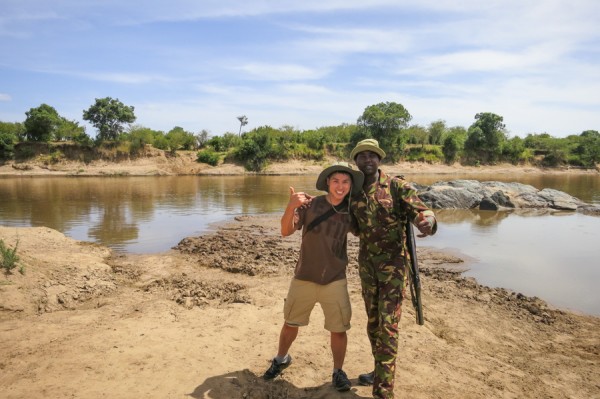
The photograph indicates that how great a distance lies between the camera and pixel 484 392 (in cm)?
377

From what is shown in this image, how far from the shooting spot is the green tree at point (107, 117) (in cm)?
4759

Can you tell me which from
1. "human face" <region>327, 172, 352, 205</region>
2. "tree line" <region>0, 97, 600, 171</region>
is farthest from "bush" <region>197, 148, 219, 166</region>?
"human face" <region>327, 172, 352, 205</region>

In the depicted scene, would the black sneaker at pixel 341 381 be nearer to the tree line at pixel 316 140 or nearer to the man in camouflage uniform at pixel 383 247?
the man in camouflage uniform at pixel 383 247

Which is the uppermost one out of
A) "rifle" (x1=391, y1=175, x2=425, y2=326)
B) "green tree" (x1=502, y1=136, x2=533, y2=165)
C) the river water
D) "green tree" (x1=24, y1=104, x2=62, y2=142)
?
"green tree" (x1=24, y1=104, x2=62, y2=142)

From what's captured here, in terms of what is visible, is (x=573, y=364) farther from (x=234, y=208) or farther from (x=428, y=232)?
(x=234, y=208)

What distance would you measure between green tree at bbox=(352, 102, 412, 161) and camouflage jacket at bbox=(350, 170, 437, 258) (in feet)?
174

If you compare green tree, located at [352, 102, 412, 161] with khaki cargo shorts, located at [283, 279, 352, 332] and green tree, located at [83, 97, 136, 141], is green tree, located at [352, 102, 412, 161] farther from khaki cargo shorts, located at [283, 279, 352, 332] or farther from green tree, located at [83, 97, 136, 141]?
khaki cargo shorts, located at [283, 279, 352, 332]

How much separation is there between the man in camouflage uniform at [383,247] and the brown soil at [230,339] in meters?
0.55

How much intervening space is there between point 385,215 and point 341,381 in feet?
4.96

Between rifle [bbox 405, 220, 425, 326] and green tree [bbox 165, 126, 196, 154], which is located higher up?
green tree [bbox 165, 126, 196, 154]

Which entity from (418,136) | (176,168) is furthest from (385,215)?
(418,136)

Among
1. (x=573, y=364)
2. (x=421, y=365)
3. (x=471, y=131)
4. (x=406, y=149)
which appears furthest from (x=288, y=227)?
Result: (x=471, y=131)

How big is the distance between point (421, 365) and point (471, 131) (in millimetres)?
60416

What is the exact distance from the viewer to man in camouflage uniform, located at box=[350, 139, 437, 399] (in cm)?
335
